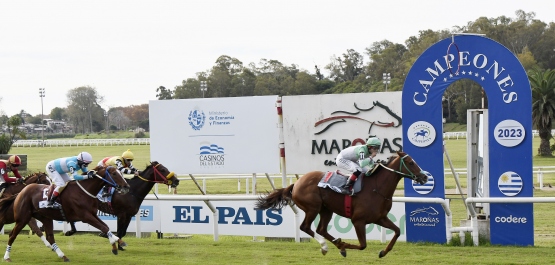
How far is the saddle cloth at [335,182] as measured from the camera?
874 centimetres

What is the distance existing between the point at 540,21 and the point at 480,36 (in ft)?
189

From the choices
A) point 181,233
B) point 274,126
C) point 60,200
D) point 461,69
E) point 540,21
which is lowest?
point 181,233

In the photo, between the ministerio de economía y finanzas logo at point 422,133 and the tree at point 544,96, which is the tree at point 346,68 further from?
the ministerio de economía y finanzas logo at point 422,133

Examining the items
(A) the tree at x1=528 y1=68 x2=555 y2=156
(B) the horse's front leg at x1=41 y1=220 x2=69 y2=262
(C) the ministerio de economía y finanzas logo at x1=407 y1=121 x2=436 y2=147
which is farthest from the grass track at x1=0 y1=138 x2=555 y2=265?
(A) the tree at x1=528 y1=68 x2=555 y2=156

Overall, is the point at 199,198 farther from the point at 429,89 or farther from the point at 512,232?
the point at 512,232

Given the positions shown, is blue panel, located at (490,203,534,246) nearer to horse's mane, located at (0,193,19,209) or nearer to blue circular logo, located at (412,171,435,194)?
blue circular logo, located at (412,171,435,194)

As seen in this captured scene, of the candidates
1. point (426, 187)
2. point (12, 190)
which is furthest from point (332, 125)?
point (12, 190)

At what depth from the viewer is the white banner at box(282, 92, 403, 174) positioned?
1123 cm

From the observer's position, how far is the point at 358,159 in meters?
8.93

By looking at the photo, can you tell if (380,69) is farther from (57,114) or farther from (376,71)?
(57,114)

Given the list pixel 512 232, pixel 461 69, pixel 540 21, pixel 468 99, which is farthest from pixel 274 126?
pixel 540 21

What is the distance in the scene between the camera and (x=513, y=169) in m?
9.83

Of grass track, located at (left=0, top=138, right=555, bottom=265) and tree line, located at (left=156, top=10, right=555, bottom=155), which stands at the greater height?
tree line, located at (left=156, top=10, right=555, bottom=155)

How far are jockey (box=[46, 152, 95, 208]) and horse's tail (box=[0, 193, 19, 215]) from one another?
0.88 m
